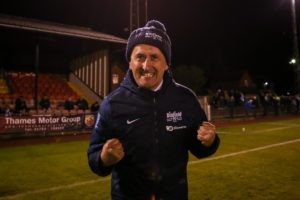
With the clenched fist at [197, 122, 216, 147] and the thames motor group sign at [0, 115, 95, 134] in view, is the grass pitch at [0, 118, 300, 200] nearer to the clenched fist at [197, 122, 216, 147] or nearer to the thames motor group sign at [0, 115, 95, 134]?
the thames motor group sign at [0, 115, 95, 134]

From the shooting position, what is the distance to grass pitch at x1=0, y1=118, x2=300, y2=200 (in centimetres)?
641

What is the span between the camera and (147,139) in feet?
7.19

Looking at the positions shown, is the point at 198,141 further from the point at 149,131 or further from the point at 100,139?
the point at 100,139

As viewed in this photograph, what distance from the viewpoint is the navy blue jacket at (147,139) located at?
217 centimetres

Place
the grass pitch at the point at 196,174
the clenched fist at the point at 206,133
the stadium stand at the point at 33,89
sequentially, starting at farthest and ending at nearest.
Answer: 1. the stadium stand at the point at 33,89
2. the grass pitch at the point at 196,174
3. the clenched fist at the point at 206,133

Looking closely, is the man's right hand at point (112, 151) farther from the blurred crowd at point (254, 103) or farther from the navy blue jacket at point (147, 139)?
the blurred crowd at point (254, 103)

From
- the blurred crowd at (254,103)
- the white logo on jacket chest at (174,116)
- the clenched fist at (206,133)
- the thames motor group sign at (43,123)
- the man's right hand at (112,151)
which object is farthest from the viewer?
the blurred crowd at (254,103)

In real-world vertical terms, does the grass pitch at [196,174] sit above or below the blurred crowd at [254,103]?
below

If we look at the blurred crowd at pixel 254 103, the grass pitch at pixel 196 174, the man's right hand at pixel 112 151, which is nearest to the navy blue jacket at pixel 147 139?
the man's right hand at pixel 112 151

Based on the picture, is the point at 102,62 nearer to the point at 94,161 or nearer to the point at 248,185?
the point at 248,185

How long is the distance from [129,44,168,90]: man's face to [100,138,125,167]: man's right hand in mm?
469

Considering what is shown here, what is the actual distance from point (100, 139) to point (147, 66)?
59 cm

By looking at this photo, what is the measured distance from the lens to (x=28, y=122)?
15016mm

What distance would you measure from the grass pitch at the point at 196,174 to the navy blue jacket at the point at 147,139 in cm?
413
